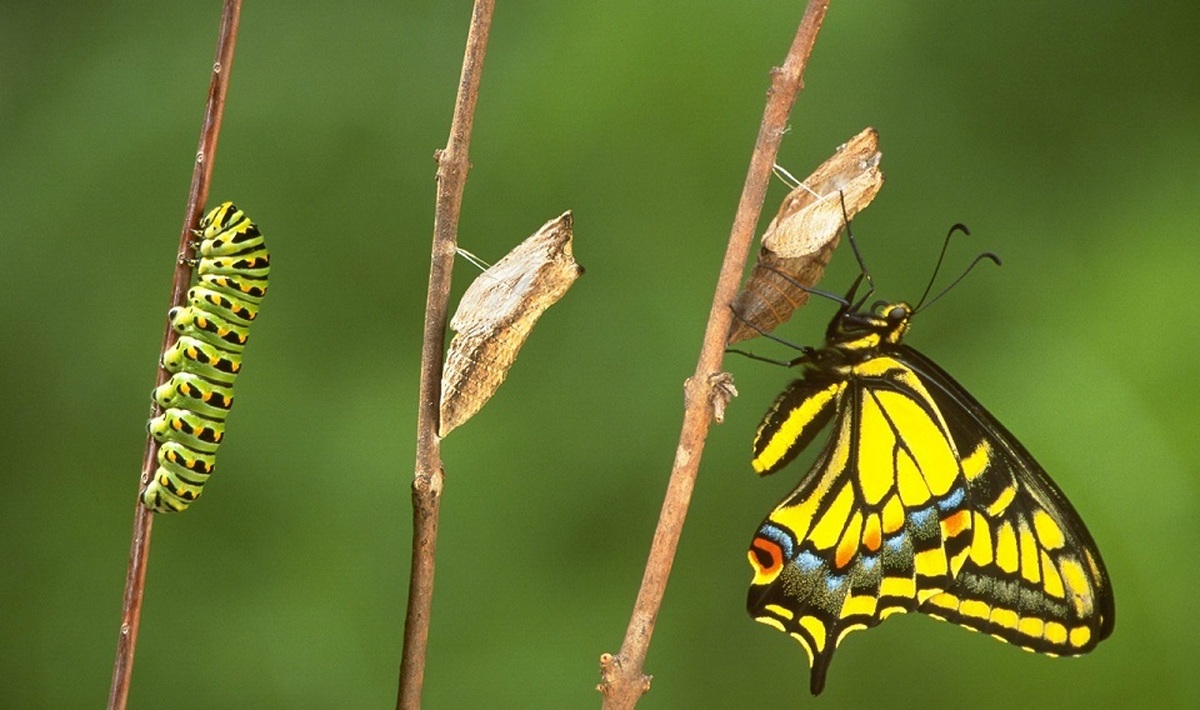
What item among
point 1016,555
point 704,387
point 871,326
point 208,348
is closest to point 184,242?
point 208,348

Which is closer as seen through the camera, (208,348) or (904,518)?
(208,348)

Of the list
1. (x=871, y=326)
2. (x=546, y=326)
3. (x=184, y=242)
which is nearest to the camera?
(x=184, y=242)

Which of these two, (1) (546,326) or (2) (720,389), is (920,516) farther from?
(1) (546,326)

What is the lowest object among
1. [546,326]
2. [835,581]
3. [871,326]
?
[835,581]

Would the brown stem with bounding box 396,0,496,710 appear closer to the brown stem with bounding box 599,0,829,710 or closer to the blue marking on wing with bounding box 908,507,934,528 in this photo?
the brown stem with bounding box 599,0,829,710

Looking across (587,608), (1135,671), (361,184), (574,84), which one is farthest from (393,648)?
(1135,671)

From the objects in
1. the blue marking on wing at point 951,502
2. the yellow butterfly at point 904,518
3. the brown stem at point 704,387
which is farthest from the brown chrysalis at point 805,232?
the blue marking on wing at point 951,502

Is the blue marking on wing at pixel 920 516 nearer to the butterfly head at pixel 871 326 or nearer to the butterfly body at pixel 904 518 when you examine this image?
the butterfly body at pixel 904 518

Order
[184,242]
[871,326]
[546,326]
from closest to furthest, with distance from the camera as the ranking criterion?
1. [184,242]
2. [871,326]
3. [546,326]

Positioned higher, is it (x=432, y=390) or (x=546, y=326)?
(x=546, y=326)

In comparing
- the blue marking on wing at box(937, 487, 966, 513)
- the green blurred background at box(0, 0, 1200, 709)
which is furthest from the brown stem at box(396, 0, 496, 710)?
the green blurred background at box(0, 0, 1200, 709)
